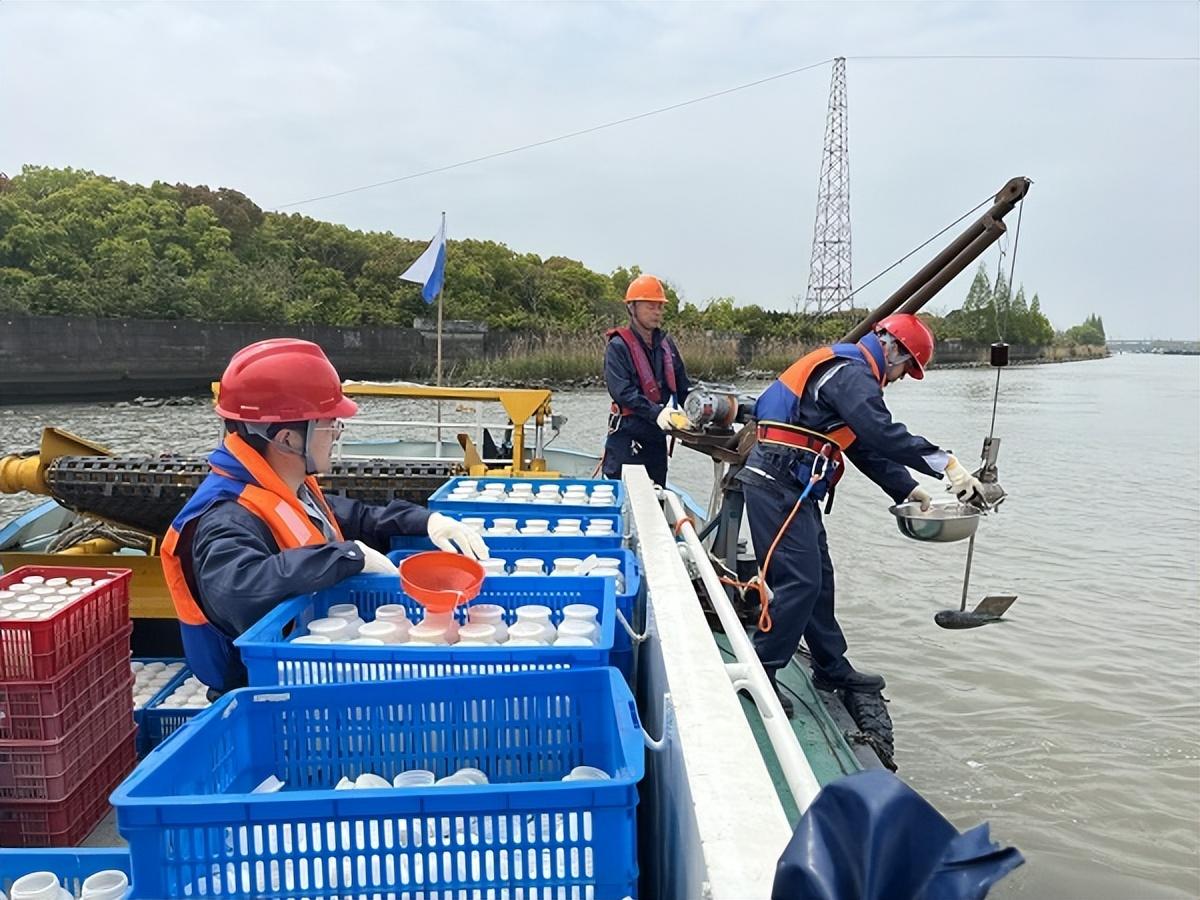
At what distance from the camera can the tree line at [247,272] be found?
30.6 metres

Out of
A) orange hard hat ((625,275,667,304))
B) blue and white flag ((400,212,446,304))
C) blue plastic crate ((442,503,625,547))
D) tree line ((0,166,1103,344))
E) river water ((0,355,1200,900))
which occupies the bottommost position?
river water ((0,355,1200,900))

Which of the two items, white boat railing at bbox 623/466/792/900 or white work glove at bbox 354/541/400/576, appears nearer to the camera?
white boat railing at bbox 623/466/792/900

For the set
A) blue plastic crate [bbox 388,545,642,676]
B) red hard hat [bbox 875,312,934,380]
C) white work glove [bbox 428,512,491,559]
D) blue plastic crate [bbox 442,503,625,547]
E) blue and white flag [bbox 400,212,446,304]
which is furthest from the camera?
blue and white flag [bbox 400,212,446,304]

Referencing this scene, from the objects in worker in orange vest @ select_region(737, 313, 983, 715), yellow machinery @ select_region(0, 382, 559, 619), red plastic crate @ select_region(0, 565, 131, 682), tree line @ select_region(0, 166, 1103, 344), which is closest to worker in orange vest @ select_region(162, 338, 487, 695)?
red plastic crate @ select_region(0, 565, 131, 682)

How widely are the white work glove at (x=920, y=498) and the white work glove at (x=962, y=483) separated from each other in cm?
18

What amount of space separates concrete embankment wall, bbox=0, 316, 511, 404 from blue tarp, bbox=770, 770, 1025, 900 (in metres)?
27.5

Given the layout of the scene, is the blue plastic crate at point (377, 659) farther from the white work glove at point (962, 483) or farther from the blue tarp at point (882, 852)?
the white work glove at point (962, 483)

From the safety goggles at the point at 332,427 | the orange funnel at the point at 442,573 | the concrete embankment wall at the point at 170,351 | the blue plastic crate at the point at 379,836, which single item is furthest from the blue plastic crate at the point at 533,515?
the concrete embankment wall at the point at 170,351

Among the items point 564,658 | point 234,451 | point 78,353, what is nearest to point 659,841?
point 564,658

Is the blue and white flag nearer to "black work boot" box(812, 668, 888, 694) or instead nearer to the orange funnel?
"black work boot" box(812, 668, 888, 694)

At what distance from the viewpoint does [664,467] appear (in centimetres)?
614

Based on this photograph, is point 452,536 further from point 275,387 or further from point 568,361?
point 568,361

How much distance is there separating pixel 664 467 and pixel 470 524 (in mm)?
3149

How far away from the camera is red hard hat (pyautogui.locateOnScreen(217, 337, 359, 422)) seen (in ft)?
7.64
